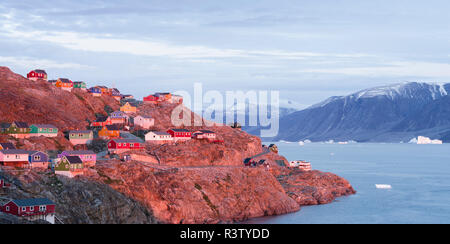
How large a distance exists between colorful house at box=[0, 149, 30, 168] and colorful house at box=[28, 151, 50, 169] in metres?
0.55

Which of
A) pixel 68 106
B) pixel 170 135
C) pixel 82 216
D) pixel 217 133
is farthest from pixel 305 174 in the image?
pixel 82 216

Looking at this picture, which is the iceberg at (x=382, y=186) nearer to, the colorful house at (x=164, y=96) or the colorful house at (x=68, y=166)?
the colorful house at (x=164, y=96)

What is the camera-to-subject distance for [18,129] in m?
92.4

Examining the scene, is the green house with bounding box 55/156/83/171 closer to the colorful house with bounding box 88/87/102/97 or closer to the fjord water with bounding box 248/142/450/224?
the fjord water with bounding box 248/142/450/224

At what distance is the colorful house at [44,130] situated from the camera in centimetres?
9481

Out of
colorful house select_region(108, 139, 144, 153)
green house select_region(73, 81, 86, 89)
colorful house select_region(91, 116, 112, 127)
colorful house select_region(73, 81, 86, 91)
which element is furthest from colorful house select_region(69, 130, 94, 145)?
green house select_region(73, 81, 86, 89)

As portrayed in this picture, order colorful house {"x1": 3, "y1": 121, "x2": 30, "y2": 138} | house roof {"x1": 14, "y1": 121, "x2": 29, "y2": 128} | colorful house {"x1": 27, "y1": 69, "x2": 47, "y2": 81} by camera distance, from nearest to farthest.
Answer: colorful house {"x1": 3, "y1": 121, "x2": 30, "y2": 138}
house roof {"x1": 14, "y1": 121, "x2": 29, "y2": 128}
colorful house {"x1": 27, "y1": 69, "x2": 47, "y2": 81}

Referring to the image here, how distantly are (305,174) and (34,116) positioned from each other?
192ft

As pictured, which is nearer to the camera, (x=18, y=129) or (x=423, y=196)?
(x=18, y=129)

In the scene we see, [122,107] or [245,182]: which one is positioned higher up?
[122,107]

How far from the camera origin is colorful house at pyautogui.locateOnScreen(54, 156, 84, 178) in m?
73.3

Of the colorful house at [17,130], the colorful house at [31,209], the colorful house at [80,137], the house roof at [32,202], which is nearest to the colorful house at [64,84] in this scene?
the colorful house at [80,137]

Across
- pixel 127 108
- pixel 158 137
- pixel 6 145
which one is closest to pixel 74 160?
pixel 6 145
